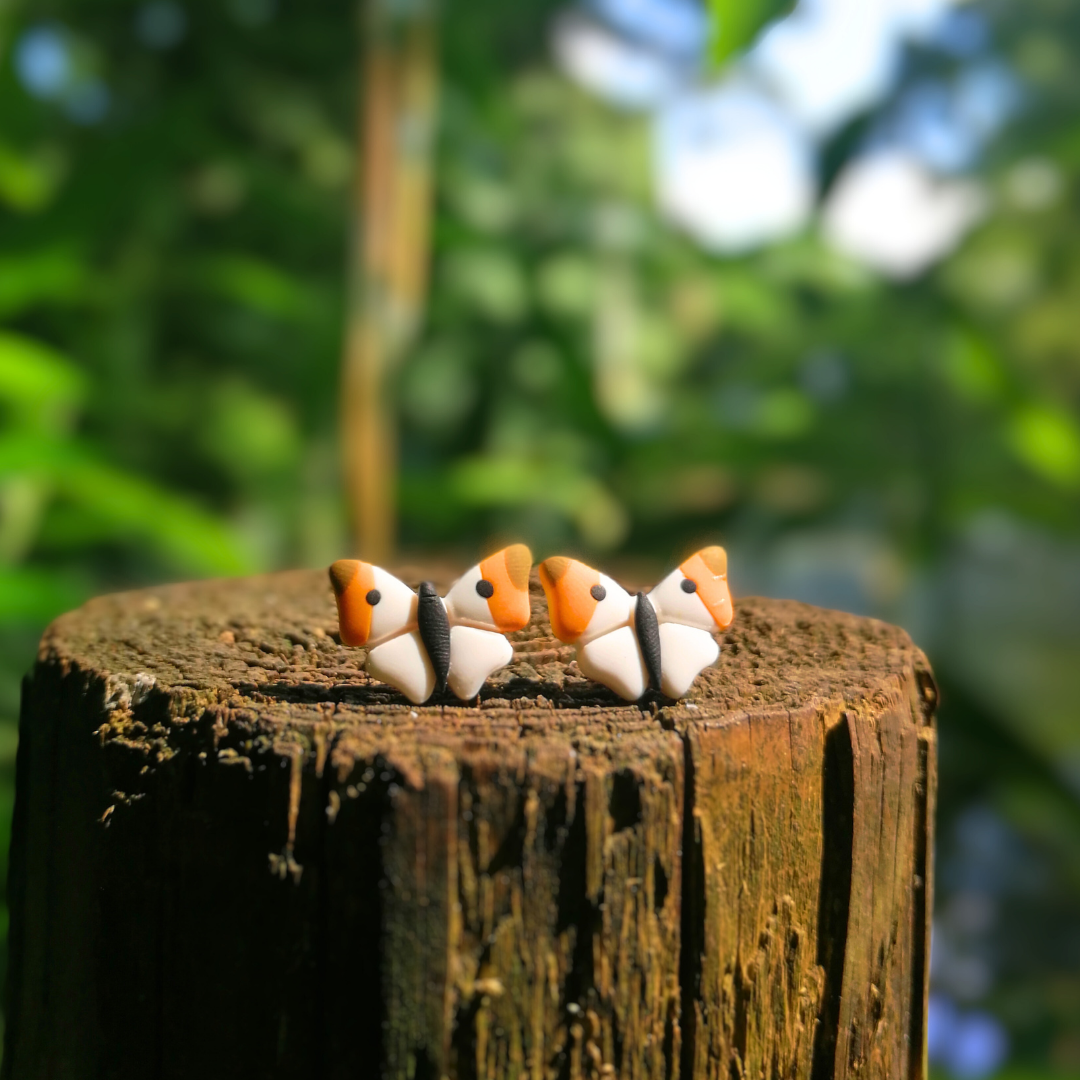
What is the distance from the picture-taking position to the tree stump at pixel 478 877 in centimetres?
44

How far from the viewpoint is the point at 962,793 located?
74.0 inches

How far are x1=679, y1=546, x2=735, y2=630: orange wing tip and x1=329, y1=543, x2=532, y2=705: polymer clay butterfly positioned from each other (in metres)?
0.09

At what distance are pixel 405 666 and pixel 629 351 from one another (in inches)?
71.6

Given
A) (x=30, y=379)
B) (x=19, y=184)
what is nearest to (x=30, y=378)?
(x=30, y=379)

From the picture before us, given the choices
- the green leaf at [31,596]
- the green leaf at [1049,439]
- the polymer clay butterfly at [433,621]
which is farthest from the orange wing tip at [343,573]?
the green leaf at [1049,439]

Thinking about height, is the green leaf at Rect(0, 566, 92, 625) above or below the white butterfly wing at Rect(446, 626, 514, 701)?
above

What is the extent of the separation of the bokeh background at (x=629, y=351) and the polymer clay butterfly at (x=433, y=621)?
1.20m

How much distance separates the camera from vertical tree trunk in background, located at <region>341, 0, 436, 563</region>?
1574 mm

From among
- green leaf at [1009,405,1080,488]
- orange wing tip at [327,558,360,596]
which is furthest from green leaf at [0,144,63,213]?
green leaf at [1009,405,1080,488]

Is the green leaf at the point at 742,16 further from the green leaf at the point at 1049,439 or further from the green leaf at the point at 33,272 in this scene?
the green leaf at the point at 1049,439

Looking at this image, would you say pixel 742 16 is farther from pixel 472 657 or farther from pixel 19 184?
pixel 19 184

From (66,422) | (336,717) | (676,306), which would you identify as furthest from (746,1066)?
(676,306)

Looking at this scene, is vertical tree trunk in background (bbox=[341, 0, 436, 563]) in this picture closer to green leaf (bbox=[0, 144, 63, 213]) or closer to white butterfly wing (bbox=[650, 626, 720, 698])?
green leaf (bbox=[0, 144, 63, 213])

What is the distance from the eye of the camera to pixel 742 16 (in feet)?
1.83
